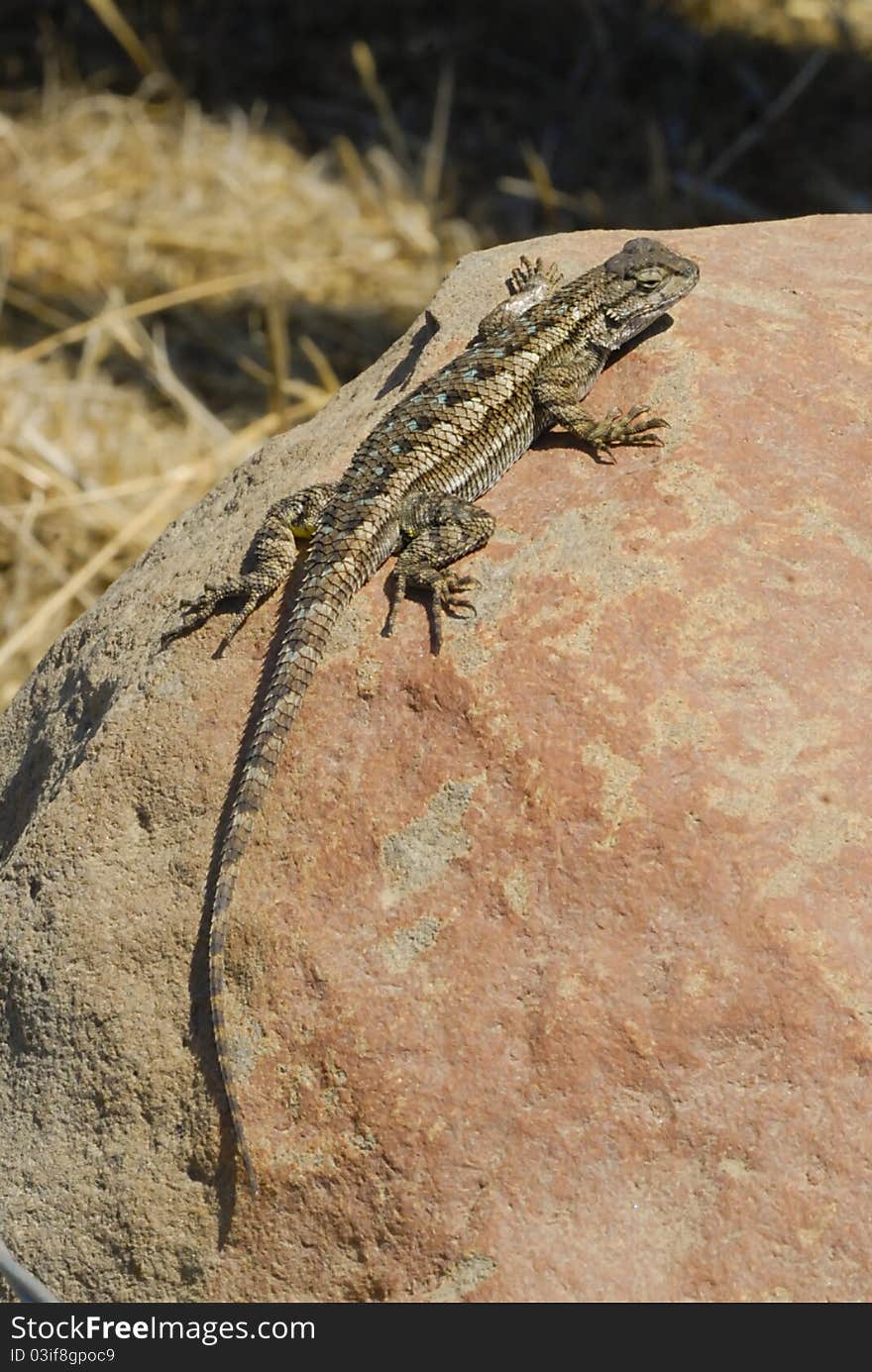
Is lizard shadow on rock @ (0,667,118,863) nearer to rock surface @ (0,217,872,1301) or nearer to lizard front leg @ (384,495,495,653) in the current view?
rock surface @ (0,217,872,1301)

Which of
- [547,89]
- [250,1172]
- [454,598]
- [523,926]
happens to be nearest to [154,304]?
[547,89]

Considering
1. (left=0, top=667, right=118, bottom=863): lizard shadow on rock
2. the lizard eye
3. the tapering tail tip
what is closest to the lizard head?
the lizard eye

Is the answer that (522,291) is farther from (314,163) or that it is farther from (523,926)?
(314,163)

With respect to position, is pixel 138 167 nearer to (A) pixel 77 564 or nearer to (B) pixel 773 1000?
(A) pixel 77 564

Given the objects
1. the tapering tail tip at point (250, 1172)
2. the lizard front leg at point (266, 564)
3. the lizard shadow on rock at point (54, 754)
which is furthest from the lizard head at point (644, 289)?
the tapering tail tip at point (250, 1172)

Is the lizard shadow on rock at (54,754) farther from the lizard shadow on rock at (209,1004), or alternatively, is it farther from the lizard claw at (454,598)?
the lizard claw at (454,598)

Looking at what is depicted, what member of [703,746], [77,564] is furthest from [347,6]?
[703,746]
